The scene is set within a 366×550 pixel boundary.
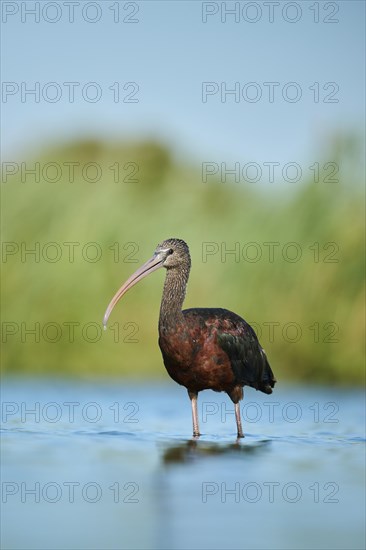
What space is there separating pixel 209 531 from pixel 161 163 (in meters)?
12.5

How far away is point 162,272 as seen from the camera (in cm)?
1689

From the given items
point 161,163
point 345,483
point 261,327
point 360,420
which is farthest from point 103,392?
point 345,483

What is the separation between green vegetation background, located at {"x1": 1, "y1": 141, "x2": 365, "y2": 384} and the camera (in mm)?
15867

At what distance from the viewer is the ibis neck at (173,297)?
36.2 ft

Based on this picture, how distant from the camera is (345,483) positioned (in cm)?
866

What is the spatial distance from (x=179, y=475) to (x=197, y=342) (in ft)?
7.40
